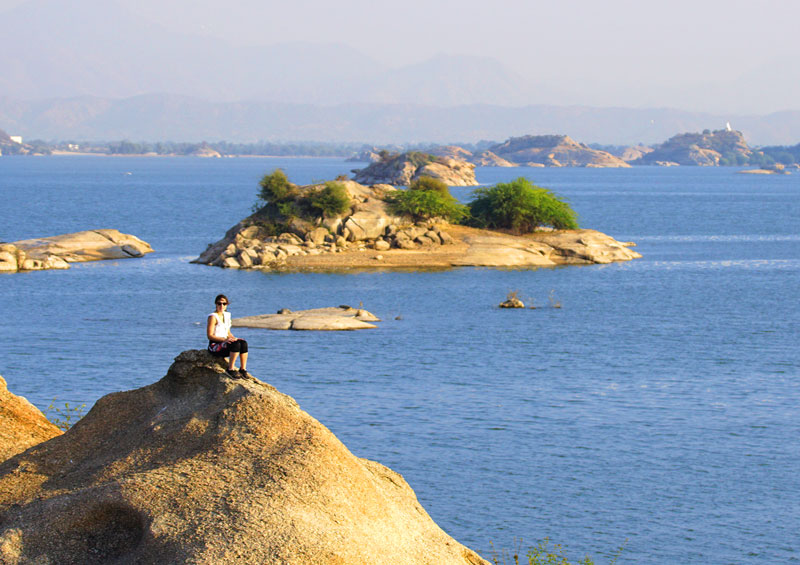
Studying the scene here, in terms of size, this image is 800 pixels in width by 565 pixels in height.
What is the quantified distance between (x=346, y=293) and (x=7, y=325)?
21358 mm

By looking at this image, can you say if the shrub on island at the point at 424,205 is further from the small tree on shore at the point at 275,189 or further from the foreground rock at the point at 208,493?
the foreground rock at the point at 208,493

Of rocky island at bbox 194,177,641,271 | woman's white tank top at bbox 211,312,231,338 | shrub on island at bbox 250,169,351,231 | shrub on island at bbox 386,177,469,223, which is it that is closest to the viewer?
woman's white tank top at bbox 211,312,231,338

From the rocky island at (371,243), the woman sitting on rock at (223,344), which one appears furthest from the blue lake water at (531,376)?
the woman sitting on rock at (223,344)

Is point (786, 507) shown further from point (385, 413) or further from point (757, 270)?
point (757, 270)

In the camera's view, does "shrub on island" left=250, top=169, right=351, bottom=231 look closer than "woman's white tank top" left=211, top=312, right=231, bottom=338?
No

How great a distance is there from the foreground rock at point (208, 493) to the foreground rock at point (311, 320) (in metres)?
40.5

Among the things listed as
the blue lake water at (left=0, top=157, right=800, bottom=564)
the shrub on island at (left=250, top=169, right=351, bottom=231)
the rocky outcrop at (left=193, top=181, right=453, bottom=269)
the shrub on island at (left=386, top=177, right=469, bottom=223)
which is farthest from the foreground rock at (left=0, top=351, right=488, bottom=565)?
the shrub on island at (left=386, top=177, right=469, bottom=223)

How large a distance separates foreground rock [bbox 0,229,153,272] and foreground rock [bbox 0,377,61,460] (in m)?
66.0

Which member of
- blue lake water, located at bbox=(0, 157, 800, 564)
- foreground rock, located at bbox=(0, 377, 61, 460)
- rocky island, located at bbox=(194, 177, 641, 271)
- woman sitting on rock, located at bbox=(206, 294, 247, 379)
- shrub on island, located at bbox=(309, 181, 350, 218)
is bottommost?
blue lake water, located at bbox=(0, 157, 800, 564)

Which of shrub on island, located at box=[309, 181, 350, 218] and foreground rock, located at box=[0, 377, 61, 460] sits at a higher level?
shrub on island, located at box=[309, 181, 350, 218]

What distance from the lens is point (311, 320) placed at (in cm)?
5722

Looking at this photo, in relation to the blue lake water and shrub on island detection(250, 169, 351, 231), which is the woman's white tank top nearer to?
the blue lake water

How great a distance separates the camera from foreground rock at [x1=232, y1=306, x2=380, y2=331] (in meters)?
56.7

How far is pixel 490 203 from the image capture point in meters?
95.4
